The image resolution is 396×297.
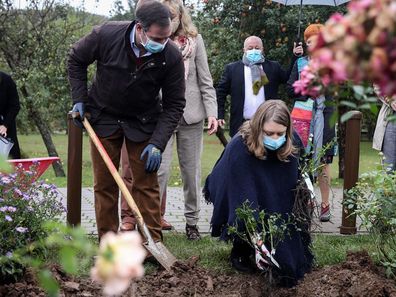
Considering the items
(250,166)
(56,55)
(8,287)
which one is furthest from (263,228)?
(56,55)

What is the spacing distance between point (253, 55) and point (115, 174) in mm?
2320

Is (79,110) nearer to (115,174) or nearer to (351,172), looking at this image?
(115,174)

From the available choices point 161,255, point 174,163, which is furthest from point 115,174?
point 174,163

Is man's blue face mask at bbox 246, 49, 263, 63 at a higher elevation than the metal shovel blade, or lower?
higher

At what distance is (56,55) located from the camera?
45.0 ft

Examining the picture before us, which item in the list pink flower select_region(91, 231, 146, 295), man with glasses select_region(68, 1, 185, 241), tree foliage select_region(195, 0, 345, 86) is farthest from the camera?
tree foliage select_region(195, 0, 345, 86)

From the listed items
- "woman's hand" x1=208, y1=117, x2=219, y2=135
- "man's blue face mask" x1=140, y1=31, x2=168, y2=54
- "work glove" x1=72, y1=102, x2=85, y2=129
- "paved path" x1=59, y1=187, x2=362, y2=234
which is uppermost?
"man's blue face mask" x1=140, y1=31, x2=168, y2=54

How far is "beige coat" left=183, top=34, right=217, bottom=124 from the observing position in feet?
17.6

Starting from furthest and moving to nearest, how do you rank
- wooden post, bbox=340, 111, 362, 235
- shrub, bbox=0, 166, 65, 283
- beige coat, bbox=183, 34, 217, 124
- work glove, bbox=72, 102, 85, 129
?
wooden post, bbox=340, 111, 362, 235
beige coat, bbox=183, 34, 217, 124
work glove, bbox=72, 102, 85, 129
shrub, bbox=0, 166, 65, 283

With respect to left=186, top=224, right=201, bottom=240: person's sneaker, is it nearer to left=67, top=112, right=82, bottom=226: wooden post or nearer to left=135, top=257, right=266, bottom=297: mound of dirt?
left=67, top=112, right=82, bottom=226: wooden post

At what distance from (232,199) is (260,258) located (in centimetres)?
43

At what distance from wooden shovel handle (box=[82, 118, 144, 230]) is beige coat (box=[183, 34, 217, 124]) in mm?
1104

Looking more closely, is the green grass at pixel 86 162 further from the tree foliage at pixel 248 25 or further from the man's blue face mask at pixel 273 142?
the tree foliage at pixel 248 25

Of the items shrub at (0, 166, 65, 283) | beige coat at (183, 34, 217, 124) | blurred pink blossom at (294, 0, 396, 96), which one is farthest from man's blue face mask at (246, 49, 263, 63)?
blurred pink blossom at (294, 0, 396, 96)
